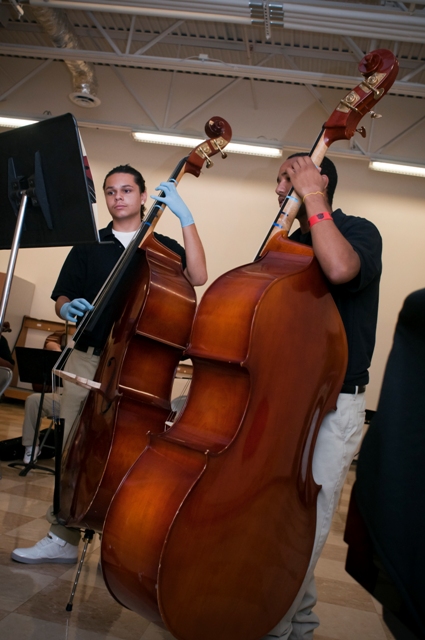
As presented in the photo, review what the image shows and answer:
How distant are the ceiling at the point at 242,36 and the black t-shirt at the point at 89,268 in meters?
3.73

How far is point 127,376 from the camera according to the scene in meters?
1.90

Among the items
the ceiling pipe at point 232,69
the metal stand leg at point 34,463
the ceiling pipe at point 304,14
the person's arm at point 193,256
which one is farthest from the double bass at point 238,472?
the ceiling pipe at point 232,69

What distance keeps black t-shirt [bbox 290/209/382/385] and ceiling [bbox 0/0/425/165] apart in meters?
4.34

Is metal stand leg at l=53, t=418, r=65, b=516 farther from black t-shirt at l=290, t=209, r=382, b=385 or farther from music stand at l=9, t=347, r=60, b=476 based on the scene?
music stand at l=9, t=347, r=60, b=476

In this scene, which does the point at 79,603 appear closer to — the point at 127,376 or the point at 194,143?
the point at 127,376

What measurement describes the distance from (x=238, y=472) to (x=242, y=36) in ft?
22.3

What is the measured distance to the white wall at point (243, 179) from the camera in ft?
24.1

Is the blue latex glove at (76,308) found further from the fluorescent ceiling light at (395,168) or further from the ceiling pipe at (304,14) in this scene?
the fluorescent ceiling light at (395,168)

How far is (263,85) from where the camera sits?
7699 millimetres

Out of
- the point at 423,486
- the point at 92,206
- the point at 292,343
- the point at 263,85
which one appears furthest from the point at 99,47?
the point at 423,486

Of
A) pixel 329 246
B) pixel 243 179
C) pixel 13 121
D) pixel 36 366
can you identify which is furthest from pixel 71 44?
pixel 329 246

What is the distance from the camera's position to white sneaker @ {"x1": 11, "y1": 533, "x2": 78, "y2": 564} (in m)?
2.22

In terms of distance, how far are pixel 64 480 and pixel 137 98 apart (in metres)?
6.73

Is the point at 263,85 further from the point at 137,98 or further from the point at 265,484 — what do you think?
the point at 265,484
